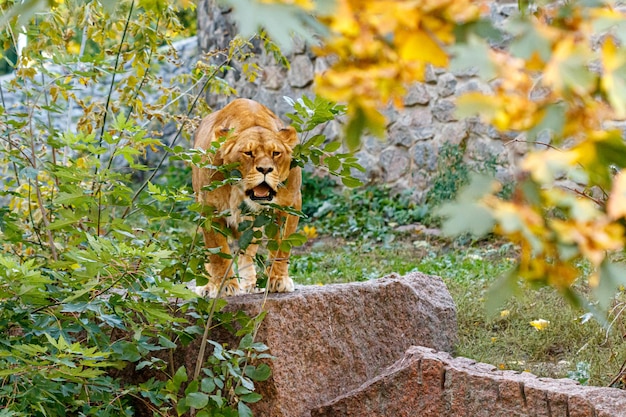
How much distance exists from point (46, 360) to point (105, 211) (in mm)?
782

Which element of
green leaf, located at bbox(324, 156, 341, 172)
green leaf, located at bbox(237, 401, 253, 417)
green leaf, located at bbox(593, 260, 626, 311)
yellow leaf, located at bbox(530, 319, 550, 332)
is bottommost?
yellow leaf, located at bbox(530, 319, 550, 332)

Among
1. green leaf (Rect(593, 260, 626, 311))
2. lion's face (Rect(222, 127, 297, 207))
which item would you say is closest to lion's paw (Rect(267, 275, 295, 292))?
lion's face (Rect(222, 127, 297, 207))

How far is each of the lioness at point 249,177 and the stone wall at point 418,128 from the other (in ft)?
12.9

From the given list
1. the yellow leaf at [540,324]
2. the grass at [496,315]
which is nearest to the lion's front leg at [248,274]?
the grass at [496,315]

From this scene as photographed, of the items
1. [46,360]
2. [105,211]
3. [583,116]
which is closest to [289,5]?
[583,116]

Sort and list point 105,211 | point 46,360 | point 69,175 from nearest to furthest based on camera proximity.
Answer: point 46,360
point 69,175
point 105,211

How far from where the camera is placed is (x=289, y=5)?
0.95 meters

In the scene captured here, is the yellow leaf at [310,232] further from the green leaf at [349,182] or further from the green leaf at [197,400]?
the green leaf at [197,400]

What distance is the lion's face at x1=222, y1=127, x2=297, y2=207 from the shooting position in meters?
3.37

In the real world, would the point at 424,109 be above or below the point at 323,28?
below

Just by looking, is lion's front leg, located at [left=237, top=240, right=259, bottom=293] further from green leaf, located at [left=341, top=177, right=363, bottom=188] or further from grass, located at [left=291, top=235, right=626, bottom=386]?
grass, located at [left=291, top=235, right=626, bottom=386]

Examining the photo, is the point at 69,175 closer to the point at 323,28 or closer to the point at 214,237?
the point at 214,237

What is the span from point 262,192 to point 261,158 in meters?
0.14

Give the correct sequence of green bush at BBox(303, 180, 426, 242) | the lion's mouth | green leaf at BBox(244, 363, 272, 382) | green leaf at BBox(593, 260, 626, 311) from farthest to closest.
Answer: green bush at BBox(303, 180, 426, 242), the lion's mouth, green leaf at BBox(244, 363, 272, 382), green leaf at BBox(593, 260, 626, 311)
